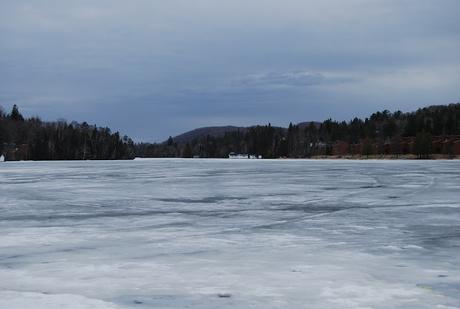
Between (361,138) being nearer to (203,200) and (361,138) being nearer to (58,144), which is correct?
(58,144)

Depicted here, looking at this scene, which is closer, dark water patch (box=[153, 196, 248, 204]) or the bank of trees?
dark water patch (box=[153, 196, 248, 204])

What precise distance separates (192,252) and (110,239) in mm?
1855

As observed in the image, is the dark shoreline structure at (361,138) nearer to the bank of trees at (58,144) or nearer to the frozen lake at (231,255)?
the bank of trees at (58,144)

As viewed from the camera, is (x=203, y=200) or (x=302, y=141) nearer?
(x=203, y=200)

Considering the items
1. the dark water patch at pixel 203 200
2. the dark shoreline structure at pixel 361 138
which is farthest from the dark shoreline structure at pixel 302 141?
the dark water patch at pixel 203 200

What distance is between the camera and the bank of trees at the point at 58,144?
137625 mm

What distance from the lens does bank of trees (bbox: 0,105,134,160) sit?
452 ft

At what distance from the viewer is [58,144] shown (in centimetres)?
14000

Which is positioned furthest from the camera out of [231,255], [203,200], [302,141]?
[302,141]

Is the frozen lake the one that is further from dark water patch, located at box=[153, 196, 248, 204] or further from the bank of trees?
the bank of trees

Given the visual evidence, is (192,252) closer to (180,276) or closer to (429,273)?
(180,276)

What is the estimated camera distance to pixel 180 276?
20.0 feet

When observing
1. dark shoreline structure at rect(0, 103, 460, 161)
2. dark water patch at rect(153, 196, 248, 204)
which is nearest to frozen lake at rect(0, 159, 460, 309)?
dark water patch at rect(153, 196, 248, 204)

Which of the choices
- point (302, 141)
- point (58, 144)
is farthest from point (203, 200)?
point (302, 141)
